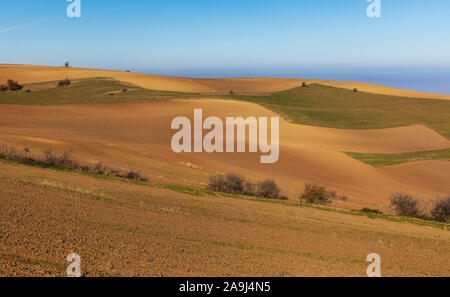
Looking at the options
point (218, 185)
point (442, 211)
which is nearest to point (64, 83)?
point (218, 185)

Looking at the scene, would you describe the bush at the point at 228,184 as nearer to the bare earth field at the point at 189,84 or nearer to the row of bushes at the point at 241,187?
the row of bushes at the point at 241,187

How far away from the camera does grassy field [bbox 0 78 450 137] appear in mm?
59906

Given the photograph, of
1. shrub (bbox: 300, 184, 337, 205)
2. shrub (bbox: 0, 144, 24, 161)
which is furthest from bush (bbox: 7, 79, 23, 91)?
shrub (bbox: 300, 184, 337, 205)

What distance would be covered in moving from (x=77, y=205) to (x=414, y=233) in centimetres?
1195

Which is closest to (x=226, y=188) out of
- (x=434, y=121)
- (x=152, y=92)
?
(x=434, y=121)

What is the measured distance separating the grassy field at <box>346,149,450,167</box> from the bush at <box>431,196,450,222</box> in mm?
15295

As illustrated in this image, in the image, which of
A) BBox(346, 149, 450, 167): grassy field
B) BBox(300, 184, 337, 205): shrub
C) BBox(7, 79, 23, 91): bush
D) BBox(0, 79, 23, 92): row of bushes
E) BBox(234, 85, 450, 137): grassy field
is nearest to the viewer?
BBox(300, 184, 337, 205): shrub

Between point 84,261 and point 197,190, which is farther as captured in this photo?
point 197,190

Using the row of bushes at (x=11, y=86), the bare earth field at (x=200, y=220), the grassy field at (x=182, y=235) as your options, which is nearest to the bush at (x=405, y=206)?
the bare earth field at (x=200, y=220)

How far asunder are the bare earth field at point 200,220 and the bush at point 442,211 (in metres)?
2.17

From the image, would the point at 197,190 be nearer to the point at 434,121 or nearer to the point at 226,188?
the point at 226,188

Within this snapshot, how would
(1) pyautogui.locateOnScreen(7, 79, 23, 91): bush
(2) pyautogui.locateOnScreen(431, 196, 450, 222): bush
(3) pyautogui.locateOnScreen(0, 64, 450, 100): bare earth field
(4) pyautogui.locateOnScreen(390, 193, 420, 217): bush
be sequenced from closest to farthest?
Answer: (2) pyautogui.locateOnScreen(431, 196, 450, 222): bush
(4) pyautogui.locateOnScreen(390, 193, 420, 217): bush
(1) pyautogui.locateOnScreen(7, 79, 23, 91): bush
(3) pyautogui.locateOnScreen(0, 64, 450, 100): bare earth field

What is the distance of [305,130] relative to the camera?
171 ft

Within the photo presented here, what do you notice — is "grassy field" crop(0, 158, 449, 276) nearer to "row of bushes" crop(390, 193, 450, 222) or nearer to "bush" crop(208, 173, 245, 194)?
"row of bushes" crop(390, 193, 450, 222)
